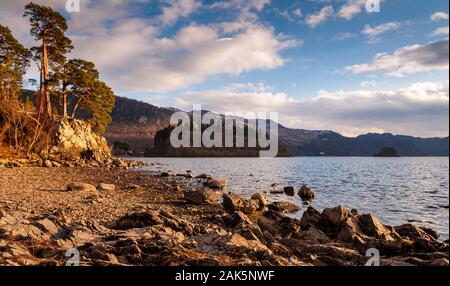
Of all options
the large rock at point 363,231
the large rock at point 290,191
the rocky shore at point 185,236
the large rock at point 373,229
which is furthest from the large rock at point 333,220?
the large rock at point 290,191

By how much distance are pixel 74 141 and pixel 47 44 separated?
56.6 ft

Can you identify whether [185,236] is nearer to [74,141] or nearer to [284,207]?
[284,207]

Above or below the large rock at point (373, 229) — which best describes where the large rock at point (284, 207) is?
below

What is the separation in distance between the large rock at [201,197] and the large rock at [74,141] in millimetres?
40693

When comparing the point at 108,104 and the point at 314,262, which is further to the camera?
the point at 108,104

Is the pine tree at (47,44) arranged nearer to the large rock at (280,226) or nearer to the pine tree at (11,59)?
the pine tree at (11,59)

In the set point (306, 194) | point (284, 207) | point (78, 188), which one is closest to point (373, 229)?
point (284, 207)

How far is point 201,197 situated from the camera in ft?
69.6

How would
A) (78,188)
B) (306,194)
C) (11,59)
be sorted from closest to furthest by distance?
(78,188) < (306,194) < (11,59)

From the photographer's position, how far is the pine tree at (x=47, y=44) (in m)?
50.6
